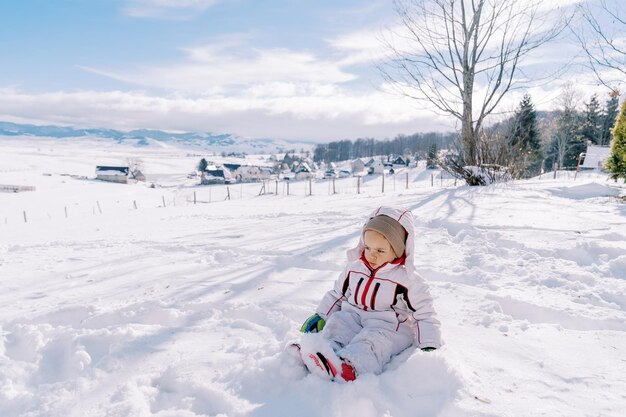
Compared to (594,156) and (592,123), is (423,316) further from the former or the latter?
(592,123)

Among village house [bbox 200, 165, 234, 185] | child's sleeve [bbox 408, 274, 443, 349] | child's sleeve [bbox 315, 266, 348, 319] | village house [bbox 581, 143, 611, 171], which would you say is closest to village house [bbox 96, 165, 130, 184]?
village house [bbox 200, 165, 234, 185]

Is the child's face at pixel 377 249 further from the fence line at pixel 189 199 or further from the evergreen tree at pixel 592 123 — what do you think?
the evergreen tree at pixel 592 123

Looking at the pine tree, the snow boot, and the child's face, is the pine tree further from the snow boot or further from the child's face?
the snow boot

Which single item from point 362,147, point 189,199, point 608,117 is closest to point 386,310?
point 189,199

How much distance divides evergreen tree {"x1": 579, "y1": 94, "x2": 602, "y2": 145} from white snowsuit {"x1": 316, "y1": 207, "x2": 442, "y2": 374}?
4591cm

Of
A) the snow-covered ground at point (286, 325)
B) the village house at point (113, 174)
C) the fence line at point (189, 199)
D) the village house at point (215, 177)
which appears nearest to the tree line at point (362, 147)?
the village house at point (215, 177)

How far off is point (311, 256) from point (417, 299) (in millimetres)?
2391

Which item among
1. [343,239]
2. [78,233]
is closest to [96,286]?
[343,239]

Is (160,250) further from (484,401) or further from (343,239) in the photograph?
(484,401)

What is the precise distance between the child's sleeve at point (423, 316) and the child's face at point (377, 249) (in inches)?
8.9

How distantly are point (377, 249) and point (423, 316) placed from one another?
0.50 m

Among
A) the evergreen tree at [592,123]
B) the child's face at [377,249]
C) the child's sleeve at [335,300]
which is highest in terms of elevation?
the evergreen tree at [592,123]

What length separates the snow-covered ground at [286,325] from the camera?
1.88 m

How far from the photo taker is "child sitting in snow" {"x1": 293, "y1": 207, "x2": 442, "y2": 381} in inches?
89.4
